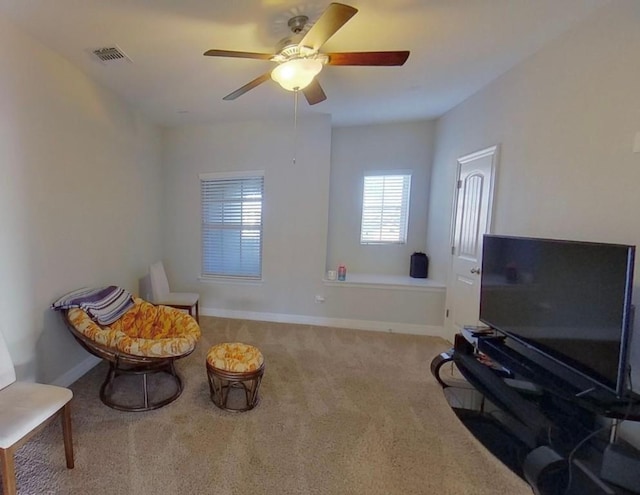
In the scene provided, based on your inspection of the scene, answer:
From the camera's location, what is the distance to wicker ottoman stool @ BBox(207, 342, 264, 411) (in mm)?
2049

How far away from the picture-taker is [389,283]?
371 cm

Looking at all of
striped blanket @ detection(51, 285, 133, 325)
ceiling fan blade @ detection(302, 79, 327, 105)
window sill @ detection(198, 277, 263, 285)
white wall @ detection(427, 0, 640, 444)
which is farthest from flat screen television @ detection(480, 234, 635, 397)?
striped blanket @ detection(51, 285, 133, 325)

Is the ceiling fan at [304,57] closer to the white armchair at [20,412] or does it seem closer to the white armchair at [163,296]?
the white armchair at [20,412]

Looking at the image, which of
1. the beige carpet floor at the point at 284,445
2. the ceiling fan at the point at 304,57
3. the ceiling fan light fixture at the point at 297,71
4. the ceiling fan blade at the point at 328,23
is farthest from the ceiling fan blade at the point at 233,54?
the beige carpet floor at the point at 284,445

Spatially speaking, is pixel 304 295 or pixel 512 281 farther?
pixel 304 295

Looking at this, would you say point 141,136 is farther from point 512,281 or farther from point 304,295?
point 512,281

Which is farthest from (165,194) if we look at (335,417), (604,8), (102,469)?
(604,8)

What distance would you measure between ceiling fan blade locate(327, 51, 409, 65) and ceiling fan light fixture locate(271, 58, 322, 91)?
11 centimetres

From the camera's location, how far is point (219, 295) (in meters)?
4.15

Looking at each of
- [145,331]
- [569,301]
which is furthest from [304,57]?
[145,331]

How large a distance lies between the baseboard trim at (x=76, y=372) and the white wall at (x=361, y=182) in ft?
9.77

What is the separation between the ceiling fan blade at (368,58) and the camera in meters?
1.65

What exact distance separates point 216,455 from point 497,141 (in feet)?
10.9

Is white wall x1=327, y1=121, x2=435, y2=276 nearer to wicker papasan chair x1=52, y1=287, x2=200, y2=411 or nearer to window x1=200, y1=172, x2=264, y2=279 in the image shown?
window x1=200, y1=172, x2=264, y2=279
